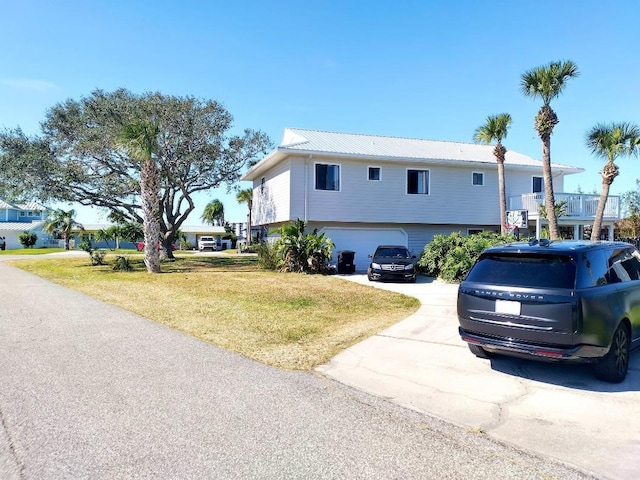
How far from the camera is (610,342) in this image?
4.98 metres

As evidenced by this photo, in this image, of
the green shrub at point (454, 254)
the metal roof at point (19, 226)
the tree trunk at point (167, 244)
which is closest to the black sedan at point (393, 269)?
the green shrub at point (454, 254)

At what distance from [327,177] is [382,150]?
3.52 metres

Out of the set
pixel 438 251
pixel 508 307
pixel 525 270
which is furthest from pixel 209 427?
pixel 438 251

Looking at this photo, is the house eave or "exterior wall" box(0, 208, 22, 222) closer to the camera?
the house eave

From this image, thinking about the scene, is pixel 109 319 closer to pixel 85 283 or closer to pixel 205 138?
pixel 85 283

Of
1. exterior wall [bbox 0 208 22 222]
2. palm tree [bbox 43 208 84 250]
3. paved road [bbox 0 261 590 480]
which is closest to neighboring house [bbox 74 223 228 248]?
exterior wall [bbox 0 208 22 222]

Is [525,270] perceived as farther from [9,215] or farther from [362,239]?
[9,215]

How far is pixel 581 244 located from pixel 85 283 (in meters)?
15.8

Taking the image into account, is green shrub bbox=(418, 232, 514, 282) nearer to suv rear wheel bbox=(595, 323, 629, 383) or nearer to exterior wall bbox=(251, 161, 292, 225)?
exterior wall bbox=(251, 161, 292, 225)

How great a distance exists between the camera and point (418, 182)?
21766 mm

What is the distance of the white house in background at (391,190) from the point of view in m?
20.0

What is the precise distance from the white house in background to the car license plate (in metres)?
14.6

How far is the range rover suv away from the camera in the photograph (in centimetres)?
485

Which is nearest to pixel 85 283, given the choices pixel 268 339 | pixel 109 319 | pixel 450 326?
pixel 109 319
